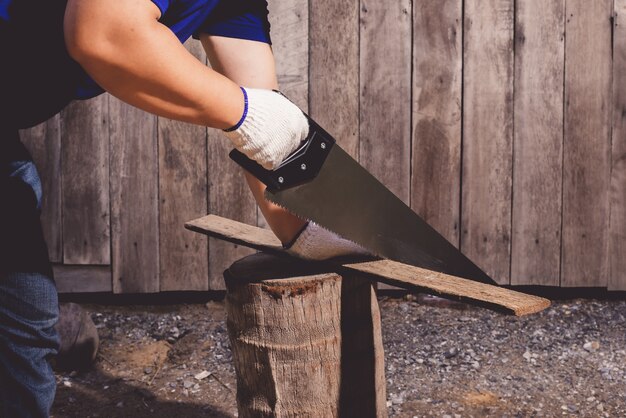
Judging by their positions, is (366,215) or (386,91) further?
(386,91)

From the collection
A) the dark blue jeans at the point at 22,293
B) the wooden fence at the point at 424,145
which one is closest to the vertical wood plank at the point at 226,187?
the wooden fence at the point at 424,145

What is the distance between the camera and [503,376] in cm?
296

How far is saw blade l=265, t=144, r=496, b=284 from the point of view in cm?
184

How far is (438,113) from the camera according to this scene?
135 inches

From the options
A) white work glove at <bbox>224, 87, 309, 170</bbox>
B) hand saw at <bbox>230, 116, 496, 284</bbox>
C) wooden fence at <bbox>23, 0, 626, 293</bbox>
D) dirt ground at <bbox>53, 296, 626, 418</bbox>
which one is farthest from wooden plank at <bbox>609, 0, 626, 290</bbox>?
white work glove at <bbox>224, 87, 309, 170</bbox>

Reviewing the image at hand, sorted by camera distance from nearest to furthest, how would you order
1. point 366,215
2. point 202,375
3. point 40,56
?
point 40,56 → point 366,215 → point 202,375

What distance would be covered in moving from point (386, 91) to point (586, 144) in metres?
0.99

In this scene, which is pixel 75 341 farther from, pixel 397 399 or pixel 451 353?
pixel 451 353

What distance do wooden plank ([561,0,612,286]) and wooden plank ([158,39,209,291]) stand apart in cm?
174

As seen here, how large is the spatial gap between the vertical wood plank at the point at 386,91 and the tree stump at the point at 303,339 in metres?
1.57

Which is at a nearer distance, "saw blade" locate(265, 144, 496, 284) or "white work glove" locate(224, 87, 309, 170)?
"white work glove" locate(224, 87, 309, 170)

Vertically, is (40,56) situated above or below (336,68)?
below

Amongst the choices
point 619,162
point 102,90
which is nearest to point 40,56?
point 102,90

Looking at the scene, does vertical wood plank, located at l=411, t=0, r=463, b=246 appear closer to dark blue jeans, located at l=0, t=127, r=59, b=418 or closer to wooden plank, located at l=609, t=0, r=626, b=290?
wooden plank, located at l=609, t=0, r=626, b=290
